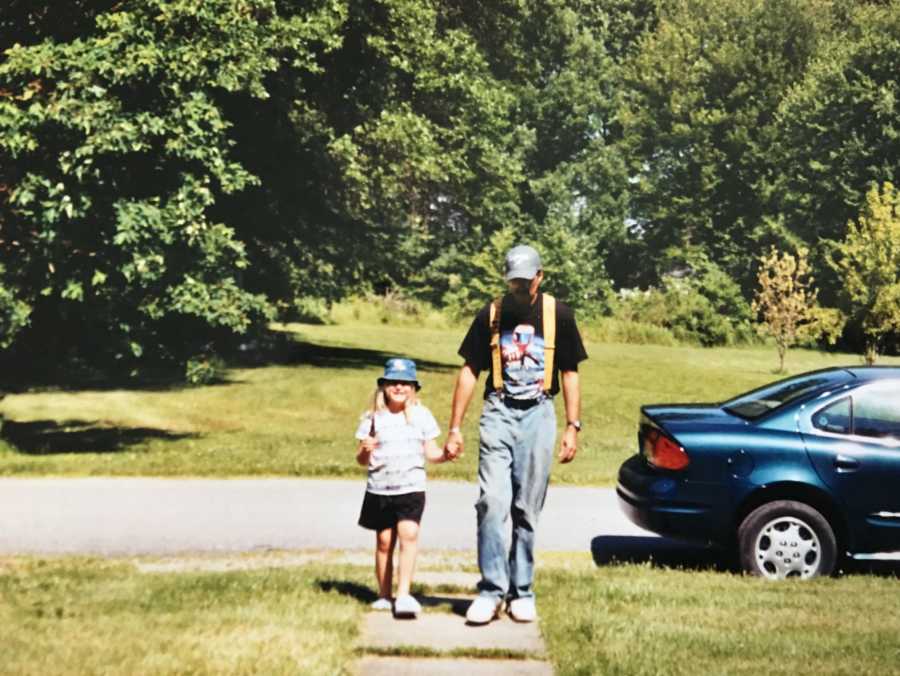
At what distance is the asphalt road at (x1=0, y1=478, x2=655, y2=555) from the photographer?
9.77 meters

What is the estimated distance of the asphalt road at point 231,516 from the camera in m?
9.77

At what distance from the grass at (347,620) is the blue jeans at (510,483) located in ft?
1.14

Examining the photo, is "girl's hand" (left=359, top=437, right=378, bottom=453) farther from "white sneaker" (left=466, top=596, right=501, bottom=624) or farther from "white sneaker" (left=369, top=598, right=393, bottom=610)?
"white sneaker" (left=466, top=596, right=501, bottom=624)

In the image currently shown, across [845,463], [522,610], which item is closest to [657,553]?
[845,463]

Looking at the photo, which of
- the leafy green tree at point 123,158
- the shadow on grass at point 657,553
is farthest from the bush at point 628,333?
the shadow on grass at point 657,553

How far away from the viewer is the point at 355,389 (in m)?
28.3

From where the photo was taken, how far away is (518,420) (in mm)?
6945

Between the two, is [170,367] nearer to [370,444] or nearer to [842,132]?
[370,444]

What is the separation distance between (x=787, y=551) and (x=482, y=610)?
269cm

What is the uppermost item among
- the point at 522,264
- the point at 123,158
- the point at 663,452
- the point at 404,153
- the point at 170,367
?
the point at 404,153

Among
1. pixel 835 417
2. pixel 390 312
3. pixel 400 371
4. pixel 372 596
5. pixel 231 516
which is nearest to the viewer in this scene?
pixel 400 371

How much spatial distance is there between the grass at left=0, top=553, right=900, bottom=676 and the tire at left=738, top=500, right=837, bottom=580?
0.52 feet

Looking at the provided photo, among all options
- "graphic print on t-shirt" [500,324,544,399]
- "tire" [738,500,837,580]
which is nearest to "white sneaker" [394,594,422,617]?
"graphic print on t-shirt" [500,324,544,399]

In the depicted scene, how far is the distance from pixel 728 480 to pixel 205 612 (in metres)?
3.58
